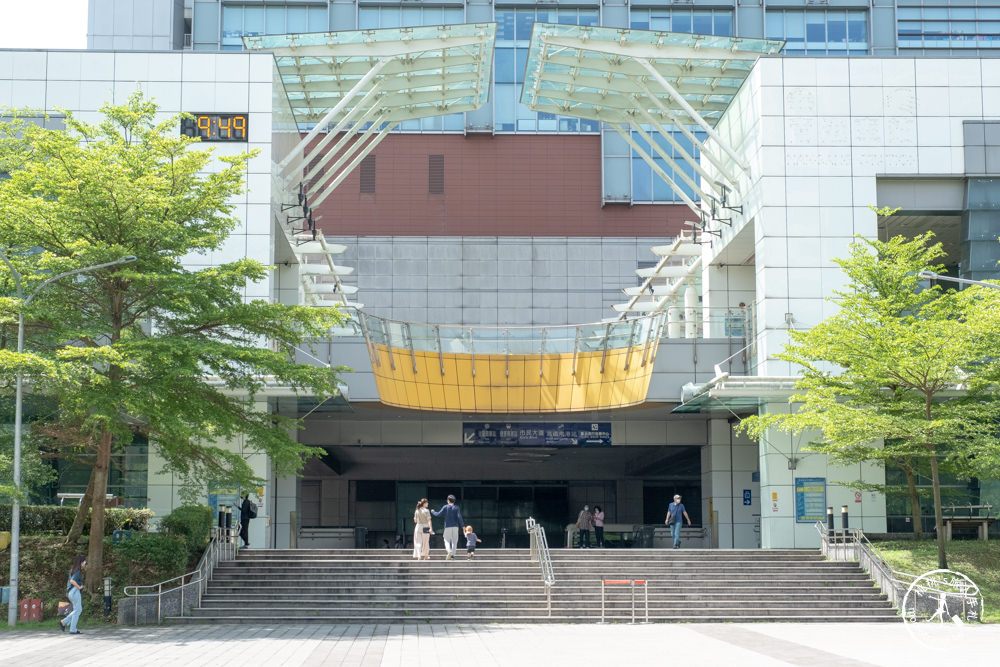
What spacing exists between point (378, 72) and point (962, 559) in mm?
22069

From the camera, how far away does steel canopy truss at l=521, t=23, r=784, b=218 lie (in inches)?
1419

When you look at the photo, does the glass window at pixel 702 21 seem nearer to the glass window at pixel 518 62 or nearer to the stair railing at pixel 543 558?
the glass window at pixel 518 62

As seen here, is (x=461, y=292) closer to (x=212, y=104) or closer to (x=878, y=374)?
(x=212, y=104)

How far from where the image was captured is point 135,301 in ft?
84.3

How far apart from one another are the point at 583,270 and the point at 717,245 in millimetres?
20741

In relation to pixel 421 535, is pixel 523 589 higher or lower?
lower

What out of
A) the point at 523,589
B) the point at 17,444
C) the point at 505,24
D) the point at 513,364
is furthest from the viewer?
the point at 505,24

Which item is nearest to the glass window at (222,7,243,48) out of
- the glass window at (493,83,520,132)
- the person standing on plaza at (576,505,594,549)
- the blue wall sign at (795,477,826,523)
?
the glass window at (493,83,520,132)

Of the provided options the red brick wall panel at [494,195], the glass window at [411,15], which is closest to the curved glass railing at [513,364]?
the red brick wall panel at [494,195]

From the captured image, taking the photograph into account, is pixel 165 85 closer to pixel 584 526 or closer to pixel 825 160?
pixel 584 526

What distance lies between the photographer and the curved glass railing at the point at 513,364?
3694 cm

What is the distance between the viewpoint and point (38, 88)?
3469 cm

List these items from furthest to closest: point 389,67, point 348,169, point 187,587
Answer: point 348,169 < point 389,67 < point 187,587

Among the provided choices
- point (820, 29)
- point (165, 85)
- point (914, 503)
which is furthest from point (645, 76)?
point (820, 29)
